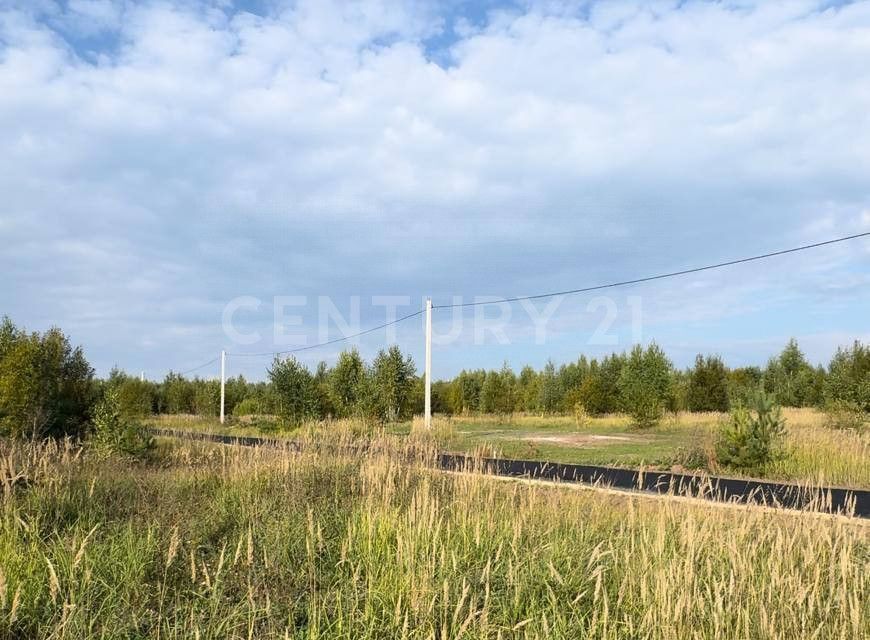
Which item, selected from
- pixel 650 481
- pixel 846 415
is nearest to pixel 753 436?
pixel 650 481

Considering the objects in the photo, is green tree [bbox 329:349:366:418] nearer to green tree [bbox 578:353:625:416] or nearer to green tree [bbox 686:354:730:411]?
green tree [bbox 578:353:625:416]

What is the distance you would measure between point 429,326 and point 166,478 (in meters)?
20.5

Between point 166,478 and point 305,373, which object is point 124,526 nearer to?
point 166,478

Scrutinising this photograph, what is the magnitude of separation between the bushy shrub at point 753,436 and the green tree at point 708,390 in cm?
3262

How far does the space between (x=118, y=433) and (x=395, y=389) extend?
1960cm

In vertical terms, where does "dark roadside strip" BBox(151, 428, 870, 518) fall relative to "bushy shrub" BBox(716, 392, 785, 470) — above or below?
below

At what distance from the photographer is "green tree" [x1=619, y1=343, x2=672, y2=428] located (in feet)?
110

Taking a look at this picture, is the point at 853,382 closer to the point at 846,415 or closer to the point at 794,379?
the point at 846,415

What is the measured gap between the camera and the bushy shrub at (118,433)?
14500 millimetres

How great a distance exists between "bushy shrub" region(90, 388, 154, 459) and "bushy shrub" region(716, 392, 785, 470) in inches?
500

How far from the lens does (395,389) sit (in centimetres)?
3366

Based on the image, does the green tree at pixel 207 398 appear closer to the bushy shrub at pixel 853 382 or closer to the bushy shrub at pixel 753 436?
the bushy shrub at pixel 853 382

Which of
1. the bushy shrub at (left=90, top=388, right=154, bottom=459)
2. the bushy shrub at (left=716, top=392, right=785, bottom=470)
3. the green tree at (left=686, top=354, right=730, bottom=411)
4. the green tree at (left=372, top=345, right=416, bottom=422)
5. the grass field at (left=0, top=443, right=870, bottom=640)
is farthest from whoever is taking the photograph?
the green tree at (left=686, top=354, right=730, bottom=411)

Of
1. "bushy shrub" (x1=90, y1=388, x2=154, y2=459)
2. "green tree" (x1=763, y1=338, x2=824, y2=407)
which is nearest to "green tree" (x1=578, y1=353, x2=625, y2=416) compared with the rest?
"green tree" (x1=763, y1=338, x2=824, y2=407)
